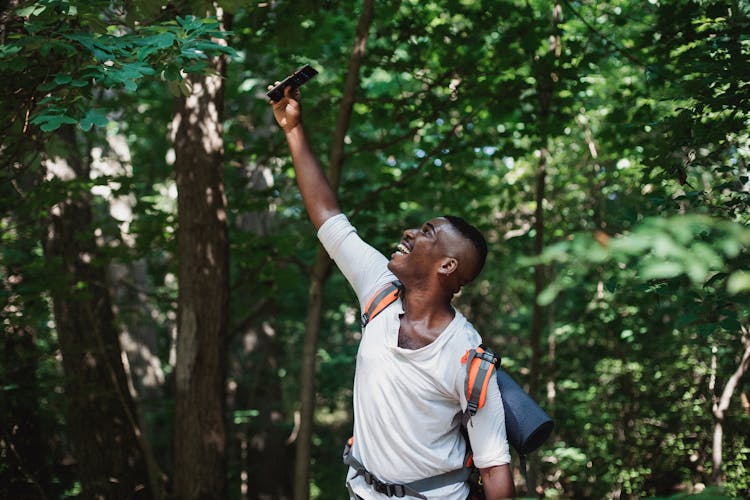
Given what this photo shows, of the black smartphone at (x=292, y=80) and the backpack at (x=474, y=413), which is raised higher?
the black smartphone at (x=292, y=80)

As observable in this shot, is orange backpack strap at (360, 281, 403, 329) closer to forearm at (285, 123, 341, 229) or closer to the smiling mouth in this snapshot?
the smiling mouth

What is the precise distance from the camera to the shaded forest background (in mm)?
3383

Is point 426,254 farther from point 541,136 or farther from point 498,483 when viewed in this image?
point 541,136

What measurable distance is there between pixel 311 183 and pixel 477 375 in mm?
1244

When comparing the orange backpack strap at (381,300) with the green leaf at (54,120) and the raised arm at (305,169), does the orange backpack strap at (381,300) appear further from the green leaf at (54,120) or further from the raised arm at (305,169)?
the green leaf at (54,120)

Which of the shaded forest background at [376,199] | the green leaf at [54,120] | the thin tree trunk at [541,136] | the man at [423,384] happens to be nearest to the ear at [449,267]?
the man at [423,384]

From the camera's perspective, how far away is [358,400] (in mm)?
2855

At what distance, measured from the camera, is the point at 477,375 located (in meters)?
2.57

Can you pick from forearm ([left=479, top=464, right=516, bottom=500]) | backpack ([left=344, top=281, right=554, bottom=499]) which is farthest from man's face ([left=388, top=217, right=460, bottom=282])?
forearm ([left=479, top=464, right=516, bottom=500])

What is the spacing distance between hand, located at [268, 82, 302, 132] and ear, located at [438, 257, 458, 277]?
102cm

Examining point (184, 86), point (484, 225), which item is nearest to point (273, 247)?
point (484, 225)

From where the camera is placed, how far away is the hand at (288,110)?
10.6 feet

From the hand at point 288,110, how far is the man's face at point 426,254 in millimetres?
852

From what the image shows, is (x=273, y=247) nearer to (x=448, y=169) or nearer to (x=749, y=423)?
(x=448, y=169)
